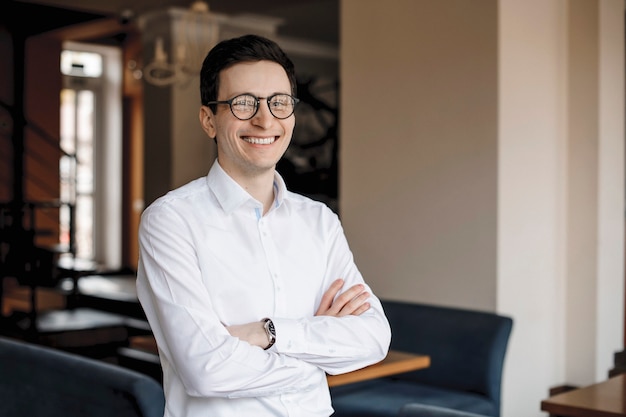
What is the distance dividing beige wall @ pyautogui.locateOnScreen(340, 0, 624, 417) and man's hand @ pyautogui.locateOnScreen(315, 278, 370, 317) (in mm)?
2736

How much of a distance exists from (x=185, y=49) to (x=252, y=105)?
260 inches

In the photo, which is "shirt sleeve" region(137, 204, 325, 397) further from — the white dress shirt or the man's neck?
the man's neck

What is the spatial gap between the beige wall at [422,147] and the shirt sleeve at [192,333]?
120 inches

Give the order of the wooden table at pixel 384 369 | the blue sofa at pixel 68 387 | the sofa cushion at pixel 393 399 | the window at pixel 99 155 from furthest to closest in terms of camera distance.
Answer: the window at pixel 99 155, the sofa cushion at pixel 393 399, the wooden table at pixel 384 369, the blue sofa at pixel 68 387

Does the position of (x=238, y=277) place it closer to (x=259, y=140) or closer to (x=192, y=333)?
(x=192, y=333)

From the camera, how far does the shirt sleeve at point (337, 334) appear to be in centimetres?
164

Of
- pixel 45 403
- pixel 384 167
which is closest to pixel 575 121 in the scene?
pixel 384 167

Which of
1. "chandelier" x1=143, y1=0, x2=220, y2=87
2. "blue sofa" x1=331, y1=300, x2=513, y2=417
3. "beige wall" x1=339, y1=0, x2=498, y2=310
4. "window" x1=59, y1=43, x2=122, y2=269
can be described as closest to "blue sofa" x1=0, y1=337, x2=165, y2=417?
"blue sofa" x1=331, y1=300, x2=513, y2=417

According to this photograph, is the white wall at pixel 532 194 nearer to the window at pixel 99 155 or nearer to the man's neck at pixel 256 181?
the man's neck at pixel 256 181

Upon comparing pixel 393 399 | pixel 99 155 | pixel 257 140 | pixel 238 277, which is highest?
pixel 99 155

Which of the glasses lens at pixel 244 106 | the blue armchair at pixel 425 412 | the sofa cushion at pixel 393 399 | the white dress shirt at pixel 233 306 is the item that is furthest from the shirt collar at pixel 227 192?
the sofa cushion at pixel 393 399

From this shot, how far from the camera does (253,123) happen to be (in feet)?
5.32

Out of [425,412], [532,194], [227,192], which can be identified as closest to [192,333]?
[227,192]

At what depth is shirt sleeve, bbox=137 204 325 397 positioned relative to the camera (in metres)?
1.54
